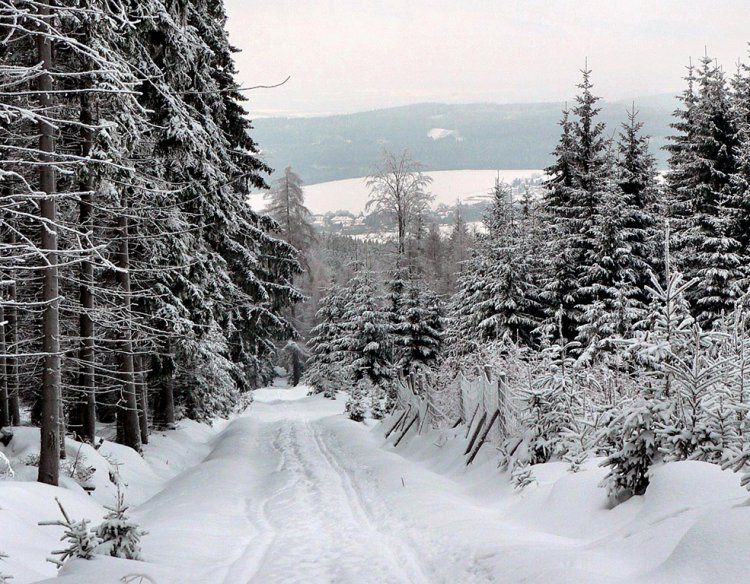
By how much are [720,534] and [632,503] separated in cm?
228

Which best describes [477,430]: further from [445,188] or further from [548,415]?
[445,188]

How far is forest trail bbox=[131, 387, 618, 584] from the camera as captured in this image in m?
6.49

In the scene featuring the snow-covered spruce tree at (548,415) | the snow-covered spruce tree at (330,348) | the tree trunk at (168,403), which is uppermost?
the snow-covered spruce tree at (548,415)

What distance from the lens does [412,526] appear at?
8.53m

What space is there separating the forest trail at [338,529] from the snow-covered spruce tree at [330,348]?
24.4 meters

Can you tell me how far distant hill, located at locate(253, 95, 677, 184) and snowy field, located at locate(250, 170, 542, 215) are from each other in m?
1.35

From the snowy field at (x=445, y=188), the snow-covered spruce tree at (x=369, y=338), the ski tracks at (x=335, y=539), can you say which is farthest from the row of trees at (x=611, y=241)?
the snowy field at (x=445, y=188)

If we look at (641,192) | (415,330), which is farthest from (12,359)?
(641,192)

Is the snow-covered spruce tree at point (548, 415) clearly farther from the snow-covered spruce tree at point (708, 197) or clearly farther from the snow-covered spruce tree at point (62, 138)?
the snow-covered spruce tree at point (708, 197)

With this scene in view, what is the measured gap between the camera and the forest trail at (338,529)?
21.3 feet

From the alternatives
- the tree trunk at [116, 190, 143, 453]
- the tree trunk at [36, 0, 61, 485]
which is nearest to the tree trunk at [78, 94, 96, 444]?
the tree trunk at [116, 190, 143, 453]

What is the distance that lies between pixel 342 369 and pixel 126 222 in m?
23.1

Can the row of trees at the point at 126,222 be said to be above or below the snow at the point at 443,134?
below

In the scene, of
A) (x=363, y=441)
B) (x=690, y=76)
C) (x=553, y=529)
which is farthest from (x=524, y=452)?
(x=690, y=76)
